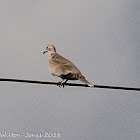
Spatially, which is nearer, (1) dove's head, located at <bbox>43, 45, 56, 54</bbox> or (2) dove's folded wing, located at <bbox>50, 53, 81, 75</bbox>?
(2) dove's folded wing, located at <bbox>50, 53, 81, 75</bbox>

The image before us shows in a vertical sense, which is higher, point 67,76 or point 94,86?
point 67,76

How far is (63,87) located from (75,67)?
72 centimetres

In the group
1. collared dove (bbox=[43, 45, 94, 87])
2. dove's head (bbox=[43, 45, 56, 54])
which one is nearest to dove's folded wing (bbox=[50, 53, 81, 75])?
collared dove (bbox=[43, 45, 94, 87])

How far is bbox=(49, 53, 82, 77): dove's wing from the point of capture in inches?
606

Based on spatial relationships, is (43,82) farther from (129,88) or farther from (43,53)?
(43,53)

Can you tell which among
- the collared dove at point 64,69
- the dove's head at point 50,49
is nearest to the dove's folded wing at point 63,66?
the collared dove at point 64,69

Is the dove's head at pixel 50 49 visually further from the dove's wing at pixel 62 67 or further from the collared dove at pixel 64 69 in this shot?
the dove's wing at pixel 62 67

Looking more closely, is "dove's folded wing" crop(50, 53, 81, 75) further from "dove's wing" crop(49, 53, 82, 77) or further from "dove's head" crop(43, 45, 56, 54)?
"dove's head" crop(43, 45, 56, 54)

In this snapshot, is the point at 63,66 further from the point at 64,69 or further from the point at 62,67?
the point at 64,69

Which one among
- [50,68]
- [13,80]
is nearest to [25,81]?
[13,80]

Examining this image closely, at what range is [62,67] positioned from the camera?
51.9ft

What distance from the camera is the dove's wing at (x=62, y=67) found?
50.5 ft

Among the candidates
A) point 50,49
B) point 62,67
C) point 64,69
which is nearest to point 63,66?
point 62,67

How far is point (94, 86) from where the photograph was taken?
12969mm
